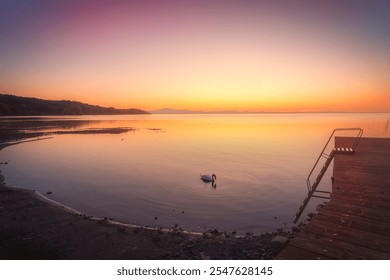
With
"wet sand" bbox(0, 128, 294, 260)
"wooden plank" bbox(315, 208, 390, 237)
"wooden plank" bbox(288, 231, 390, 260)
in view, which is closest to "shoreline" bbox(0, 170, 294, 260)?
"wet sand" bbox(0, 128, 294, 260)

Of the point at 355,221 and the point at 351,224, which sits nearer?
the point at 351,224

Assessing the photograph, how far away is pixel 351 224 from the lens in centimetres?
608

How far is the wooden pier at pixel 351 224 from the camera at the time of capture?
16.5 ft

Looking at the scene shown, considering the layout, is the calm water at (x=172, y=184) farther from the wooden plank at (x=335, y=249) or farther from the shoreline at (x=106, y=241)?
the wooden plank at (x=335, y=249)

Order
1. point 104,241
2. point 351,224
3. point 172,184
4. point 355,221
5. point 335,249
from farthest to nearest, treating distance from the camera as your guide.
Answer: point 172,184, point 104,241, point 355,221, point 351,224, point 335,249

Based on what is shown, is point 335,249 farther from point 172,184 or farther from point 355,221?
point 172,184

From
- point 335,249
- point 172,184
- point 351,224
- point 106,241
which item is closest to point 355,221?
point 351,224

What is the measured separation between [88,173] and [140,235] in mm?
15787

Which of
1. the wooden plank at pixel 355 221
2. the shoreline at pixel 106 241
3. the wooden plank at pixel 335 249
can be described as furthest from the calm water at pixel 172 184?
the wooden plank at pixel 335 249

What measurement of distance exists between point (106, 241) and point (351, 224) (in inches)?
345

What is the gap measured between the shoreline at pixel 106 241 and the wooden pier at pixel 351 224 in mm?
3033

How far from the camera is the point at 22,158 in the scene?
3017 centimetres
